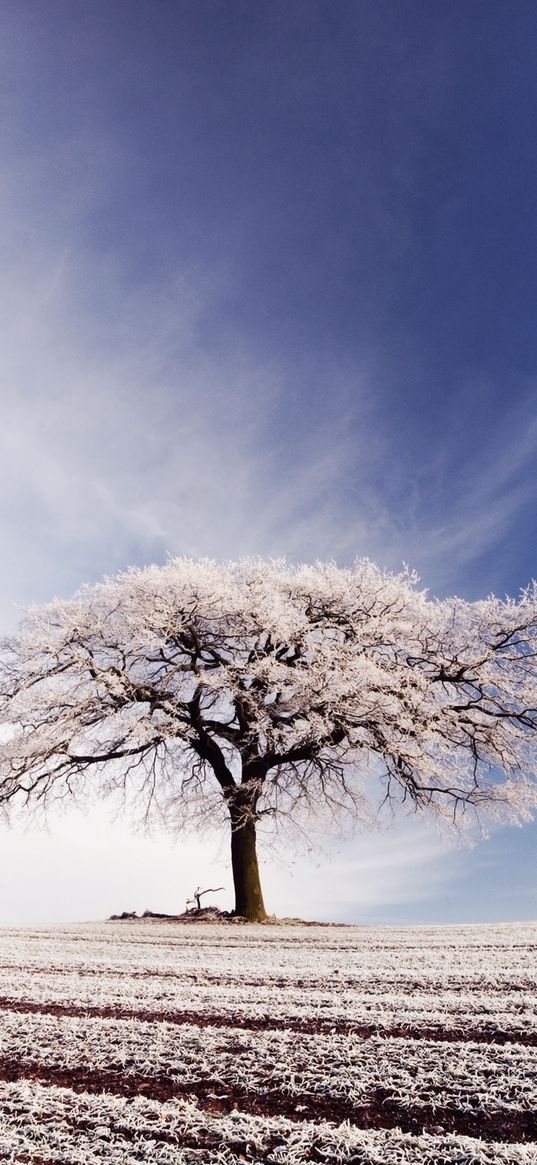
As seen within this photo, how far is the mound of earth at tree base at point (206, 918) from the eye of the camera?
2022cm

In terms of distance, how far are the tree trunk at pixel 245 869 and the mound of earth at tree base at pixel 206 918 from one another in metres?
0.29

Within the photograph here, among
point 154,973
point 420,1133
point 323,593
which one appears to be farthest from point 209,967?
point 323,593

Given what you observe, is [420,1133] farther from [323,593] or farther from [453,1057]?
[323,593]

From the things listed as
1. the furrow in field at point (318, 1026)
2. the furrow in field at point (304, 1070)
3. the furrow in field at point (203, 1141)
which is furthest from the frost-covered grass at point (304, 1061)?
the furrow in field at point (203, 1141)

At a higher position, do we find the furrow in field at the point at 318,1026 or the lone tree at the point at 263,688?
the lone tree at the point at 263,688

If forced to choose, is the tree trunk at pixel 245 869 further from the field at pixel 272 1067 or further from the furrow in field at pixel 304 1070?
the furrow in field at pixel 304 1070

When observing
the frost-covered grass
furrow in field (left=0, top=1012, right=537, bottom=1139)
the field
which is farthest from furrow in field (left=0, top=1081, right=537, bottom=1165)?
the frost-covered grass

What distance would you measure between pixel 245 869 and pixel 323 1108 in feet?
58.7

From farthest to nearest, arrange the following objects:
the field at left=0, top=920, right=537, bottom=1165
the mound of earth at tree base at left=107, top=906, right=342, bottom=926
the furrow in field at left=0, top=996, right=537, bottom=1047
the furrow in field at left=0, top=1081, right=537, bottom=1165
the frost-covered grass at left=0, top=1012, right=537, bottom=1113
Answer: the mound of earth at tree base at left=107, top=906, right=342, bottom=926
the furrow in field at left=0, top=996, right=537, bottom=1047
the frost-covered grass at left=0, top=1012, right=537, bottom=1113
the field at left=0, top=920, right=537, bottom=1165
the furrow in field at left=0, top=1081, right=537, bottom=1165

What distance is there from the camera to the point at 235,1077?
4305 millimetres

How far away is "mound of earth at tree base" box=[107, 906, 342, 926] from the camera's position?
66.3 ft

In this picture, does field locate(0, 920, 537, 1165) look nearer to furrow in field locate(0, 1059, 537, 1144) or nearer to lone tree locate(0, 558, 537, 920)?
furrow in field locate(0, 1059, 537, 1144)

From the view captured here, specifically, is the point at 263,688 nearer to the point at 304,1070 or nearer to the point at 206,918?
the point at 206,918

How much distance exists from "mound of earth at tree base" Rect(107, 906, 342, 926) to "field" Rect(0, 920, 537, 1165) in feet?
40.2
